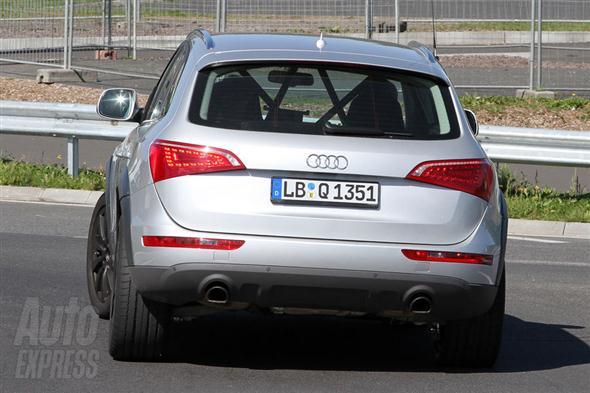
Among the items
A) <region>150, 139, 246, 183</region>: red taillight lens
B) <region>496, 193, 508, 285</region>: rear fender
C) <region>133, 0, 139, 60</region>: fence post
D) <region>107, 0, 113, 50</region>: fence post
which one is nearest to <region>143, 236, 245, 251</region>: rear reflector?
<region>150, 139, 246, 183</region>: red taillight lens

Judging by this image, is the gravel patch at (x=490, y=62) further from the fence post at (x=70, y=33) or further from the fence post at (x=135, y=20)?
the fence post at (x=70, y=33)

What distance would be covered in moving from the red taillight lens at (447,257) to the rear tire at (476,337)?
0.40 m

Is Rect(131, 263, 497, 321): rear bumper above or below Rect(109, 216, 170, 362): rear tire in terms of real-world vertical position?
above

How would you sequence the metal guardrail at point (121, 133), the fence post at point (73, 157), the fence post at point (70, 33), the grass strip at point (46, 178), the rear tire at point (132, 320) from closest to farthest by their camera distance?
the rear tire at point (132, 320) < the grass strip at point (46, 178) < the metal guardrail at point (121, 133) < the fence post at point (73, 157) < the fence post at point (70, 33)

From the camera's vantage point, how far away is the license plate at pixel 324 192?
20.7 ft

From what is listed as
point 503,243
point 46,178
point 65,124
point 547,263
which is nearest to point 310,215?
point 503,243

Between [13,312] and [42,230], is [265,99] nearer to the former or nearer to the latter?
[13,312]

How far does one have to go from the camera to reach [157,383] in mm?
6453

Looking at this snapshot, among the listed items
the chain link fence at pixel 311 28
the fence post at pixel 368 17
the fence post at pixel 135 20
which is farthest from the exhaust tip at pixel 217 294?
the fence post at pixel 135 20

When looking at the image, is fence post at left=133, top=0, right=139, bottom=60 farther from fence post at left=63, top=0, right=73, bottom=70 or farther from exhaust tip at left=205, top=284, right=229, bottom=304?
exhaust tip at left=205, top=284, right=229, bottom=304

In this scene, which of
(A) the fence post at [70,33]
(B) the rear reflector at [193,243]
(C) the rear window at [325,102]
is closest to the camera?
(B) the rear reflector at [193,243]

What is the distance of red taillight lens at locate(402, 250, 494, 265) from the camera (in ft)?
20.9

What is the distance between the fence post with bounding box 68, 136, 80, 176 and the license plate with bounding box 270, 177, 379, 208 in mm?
8045

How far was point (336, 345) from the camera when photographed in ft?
24.8
